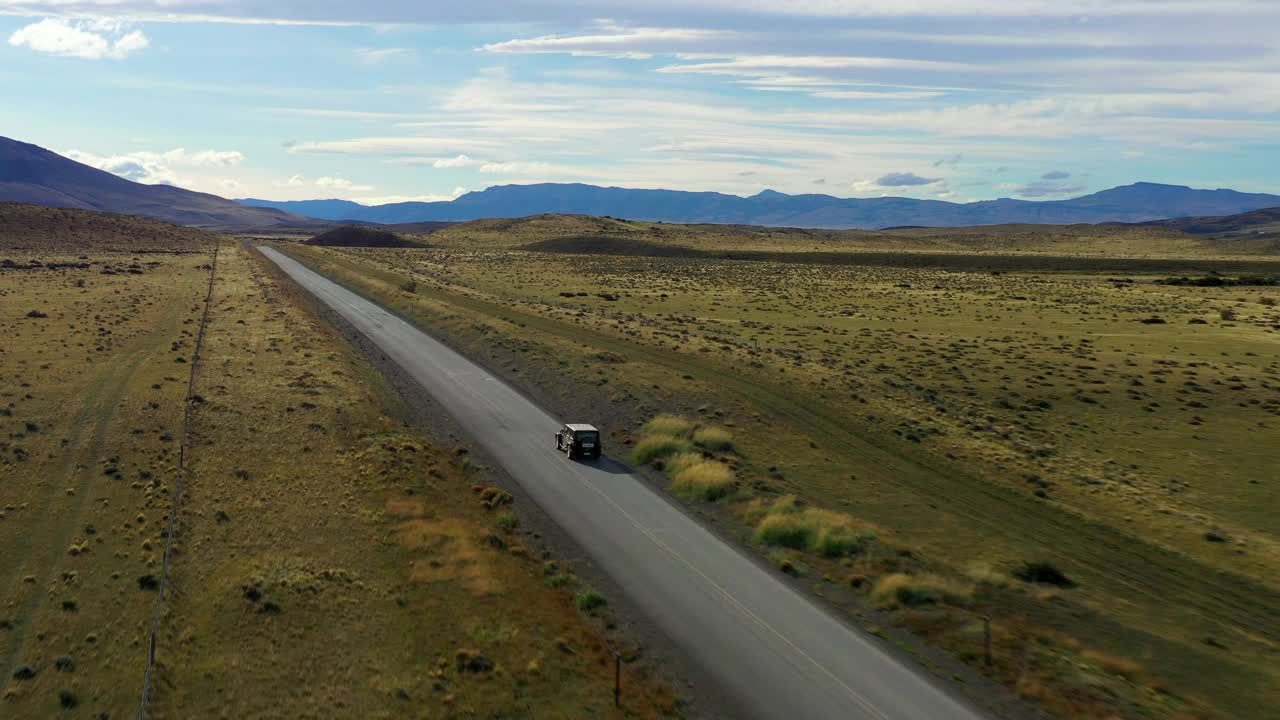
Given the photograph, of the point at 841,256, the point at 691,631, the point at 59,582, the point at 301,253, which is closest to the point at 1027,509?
the point at 691,631

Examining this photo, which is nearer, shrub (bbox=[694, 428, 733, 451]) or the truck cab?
the truck cab

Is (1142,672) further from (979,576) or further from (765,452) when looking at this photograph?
(765,452)

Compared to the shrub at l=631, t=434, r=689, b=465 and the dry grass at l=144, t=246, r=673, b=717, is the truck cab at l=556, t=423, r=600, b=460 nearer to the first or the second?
the shrub at l=631, t=434, r=689, b=465

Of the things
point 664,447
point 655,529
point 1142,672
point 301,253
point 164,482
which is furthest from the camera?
point 301,253

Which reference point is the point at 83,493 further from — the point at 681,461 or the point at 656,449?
the point at 681,461

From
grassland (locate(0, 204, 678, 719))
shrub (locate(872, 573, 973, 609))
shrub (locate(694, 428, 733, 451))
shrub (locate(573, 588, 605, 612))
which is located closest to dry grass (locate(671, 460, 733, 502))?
shrub (locate(694, 428, 733, 451))

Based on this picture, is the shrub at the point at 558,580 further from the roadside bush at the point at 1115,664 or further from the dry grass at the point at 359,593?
the roadside bush at the point at 1115,664
